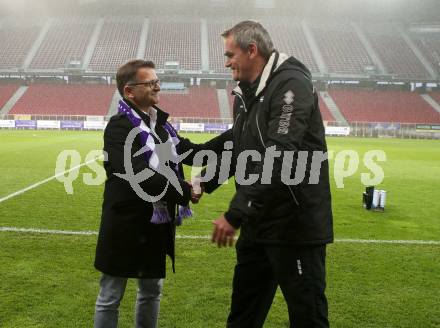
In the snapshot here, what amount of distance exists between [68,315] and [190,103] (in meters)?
47.2

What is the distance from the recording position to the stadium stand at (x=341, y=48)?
55531mm

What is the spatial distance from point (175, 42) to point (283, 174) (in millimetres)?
59014

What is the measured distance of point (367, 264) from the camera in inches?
227

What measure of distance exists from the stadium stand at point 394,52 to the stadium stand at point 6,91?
4105 centimetres

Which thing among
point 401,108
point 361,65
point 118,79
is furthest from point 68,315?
point 361,65

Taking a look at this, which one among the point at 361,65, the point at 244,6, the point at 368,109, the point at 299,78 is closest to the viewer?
the point at 299,78

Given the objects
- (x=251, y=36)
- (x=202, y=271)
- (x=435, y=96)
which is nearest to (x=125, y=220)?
(x=251, y=36)

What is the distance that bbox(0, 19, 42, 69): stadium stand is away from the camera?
5648 cm

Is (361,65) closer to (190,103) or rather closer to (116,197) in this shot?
(190,103)

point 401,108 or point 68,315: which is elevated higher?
point 401,108

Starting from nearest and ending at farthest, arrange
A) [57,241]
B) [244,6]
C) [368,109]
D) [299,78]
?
[299,78] → [57,241] → [368,109] → [244,6]

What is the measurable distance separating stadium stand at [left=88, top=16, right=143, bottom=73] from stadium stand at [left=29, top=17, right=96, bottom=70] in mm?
1941

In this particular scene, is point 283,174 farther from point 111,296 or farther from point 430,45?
point 430,45

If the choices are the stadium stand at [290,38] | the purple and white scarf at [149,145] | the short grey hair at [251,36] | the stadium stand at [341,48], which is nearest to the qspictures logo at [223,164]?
the purple and white scarf at [149,145]
